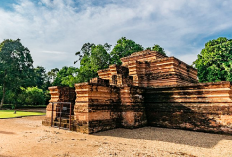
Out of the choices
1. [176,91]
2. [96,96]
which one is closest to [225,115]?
[176,91]

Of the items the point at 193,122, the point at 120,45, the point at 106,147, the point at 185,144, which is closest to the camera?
the point at 106,147

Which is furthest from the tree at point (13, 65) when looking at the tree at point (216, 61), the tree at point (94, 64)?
the tree at point (216, 61)

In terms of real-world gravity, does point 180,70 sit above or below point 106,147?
above

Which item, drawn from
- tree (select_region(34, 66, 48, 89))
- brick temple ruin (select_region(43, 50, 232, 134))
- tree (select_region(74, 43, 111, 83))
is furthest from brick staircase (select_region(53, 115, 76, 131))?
tree (select_region(34, 66, 48, 89))

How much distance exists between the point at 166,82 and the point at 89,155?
8.09 metres

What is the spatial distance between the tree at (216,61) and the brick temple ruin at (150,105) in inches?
546

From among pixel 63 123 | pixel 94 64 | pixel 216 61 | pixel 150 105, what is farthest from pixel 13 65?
pixel 216 61

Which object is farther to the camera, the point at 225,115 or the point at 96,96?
the point at 96,96

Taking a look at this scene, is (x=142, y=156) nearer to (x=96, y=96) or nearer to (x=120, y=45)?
(x=96, y=96)

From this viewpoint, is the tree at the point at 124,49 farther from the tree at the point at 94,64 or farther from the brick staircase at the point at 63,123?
the brick staircase at the point at 63,123

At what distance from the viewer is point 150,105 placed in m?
9.49

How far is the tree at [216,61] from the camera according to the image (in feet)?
68.7

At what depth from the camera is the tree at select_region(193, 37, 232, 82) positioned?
20938 millimetres

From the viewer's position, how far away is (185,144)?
5406 millimetres
